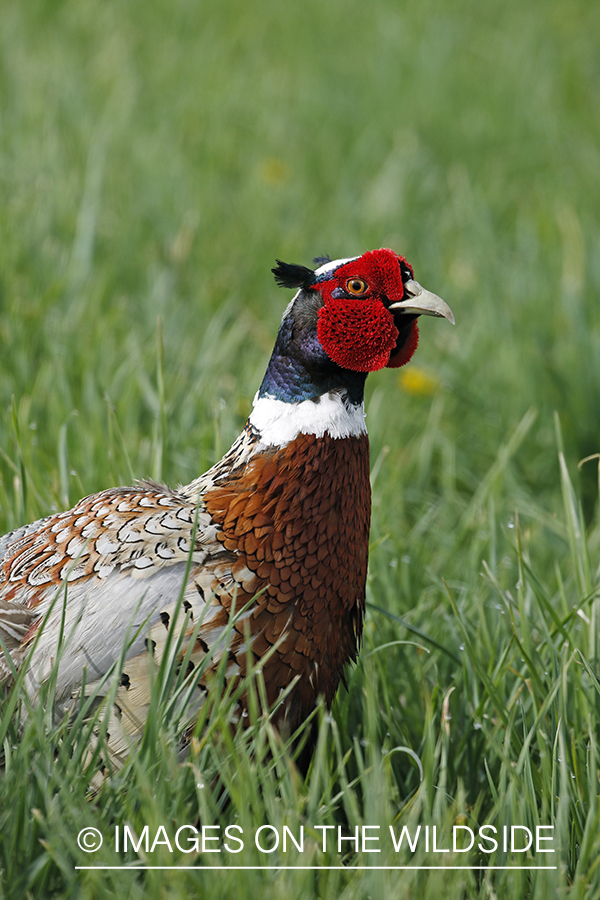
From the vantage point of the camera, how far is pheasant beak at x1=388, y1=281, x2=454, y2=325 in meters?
1.90

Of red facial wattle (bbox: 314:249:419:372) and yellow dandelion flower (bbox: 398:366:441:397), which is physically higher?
red facial wattle (bbox: 314:249:419:372)

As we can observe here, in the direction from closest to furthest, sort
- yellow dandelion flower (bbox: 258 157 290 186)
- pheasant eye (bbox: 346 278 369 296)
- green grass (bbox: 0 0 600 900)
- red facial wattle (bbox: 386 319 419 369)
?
green grass (bbox: 0 0 600 900) < pheasant eye (bbox: 346 278 369 296) < red facial wattle (bbox: 386 319 419 369) < yellow dandelion flower (bbox: 258 157 290 186)

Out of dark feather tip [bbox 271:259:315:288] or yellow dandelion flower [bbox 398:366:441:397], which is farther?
yellow dandelion flower [bbox 398:366:441:397]

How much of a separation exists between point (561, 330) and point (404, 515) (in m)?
1.42

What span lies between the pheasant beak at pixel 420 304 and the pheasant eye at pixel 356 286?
0.07m

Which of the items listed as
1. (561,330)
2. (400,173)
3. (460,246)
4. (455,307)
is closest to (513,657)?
(561,330)

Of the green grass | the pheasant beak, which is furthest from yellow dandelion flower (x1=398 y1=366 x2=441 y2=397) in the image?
the pheasant beak

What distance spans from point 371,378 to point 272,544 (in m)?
2.16

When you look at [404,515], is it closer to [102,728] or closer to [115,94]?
[102,728]

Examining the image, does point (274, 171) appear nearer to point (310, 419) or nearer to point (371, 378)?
point (371, 378)

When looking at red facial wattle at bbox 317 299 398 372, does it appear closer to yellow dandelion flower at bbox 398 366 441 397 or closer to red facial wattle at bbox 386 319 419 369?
red facial wattle at bbox 386 319 419 369

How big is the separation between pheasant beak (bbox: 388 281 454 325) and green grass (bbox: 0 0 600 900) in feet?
2.28

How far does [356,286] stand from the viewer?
1.90 m

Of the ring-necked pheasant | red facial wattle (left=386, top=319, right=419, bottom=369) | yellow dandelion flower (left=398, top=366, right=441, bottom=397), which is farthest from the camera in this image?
yellow dandelion flower (left=398, top=366, right=441, bottom=397)
